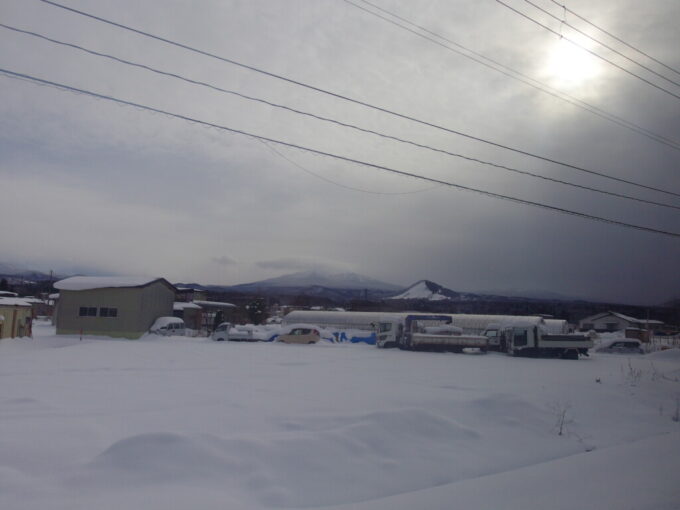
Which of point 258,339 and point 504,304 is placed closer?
point 258,339

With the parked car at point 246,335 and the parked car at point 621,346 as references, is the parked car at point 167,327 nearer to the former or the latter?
the parked car at point 246,335

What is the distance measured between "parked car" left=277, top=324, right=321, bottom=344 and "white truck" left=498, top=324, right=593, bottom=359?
12161 millimetres


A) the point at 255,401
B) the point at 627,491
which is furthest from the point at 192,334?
the point at 627,491

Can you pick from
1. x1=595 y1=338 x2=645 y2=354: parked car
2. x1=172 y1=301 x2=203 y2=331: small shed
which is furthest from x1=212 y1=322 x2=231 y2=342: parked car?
x1=595 y1=338 x2=645 y2=354: parked car

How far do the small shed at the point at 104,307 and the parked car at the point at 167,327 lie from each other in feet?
2.00

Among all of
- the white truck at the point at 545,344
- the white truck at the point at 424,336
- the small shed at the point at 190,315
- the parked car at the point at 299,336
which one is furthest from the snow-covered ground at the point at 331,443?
the small shed at the point at 190,315

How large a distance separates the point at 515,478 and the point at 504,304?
91.1 metres

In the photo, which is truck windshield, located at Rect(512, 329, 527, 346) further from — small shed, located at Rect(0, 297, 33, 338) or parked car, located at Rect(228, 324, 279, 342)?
small shed, located at Rect(0, 297, 33, 338)

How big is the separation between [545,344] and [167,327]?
25415 millimetres

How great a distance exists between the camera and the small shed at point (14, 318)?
29422 mm

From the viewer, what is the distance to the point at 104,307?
117 feet

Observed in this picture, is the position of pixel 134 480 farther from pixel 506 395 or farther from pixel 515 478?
pixel 506 395

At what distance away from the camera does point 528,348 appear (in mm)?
25797

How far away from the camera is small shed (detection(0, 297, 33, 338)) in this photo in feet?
96.5
